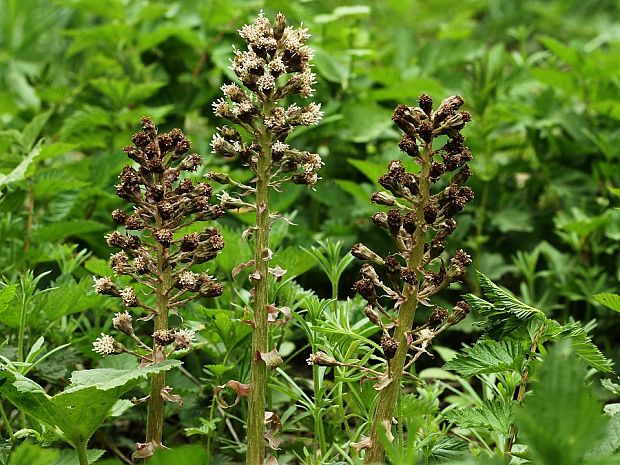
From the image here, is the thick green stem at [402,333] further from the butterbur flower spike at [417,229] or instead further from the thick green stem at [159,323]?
the thick green stem at [159,323]

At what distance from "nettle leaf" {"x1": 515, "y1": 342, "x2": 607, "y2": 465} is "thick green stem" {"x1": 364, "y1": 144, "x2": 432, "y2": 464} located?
371 mm

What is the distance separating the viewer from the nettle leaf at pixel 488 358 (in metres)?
1.60

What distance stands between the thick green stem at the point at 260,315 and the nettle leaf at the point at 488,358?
36cm

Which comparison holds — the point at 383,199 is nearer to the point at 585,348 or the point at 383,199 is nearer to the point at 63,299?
the point at 585,348

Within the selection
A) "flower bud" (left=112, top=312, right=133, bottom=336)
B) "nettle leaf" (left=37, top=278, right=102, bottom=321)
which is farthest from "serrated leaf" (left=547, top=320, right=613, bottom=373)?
"nettle leaf" (left=37, top=278, right=102, bottom=321)

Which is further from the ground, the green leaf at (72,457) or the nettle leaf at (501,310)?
the nettle leaf at (501,310)

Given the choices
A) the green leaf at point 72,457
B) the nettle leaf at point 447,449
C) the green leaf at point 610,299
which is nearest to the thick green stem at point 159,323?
the green leaf at point 72,457

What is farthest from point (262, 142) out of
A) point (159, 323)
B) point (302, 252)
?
point (302, 252)

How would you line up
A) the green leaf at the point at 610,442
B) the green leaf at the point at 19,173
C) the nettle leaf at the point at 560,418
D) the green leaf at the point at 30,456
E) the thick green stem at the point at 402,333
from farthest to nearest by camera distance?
the green leaf at the point at 19,173, the thick green stem at the point at 402,333, the green leaf at the point at 610,442, the green leaf at the point at 30,456, the nettle leaf at the point at 560,418

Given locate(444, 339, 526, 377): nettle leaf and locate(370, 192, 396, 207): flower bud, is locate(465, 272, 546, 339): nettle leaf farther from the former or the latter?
locate(370, 192, 396, 207): flower bud

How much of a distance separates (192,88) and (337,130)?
768mm

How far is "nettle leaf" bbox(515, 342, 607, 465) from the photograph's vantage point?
1205 mm

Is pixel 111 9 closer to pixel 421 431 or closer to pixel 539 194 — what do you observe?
pixel 539 194

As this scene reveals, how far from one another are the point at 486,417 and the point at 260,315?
47 cm
